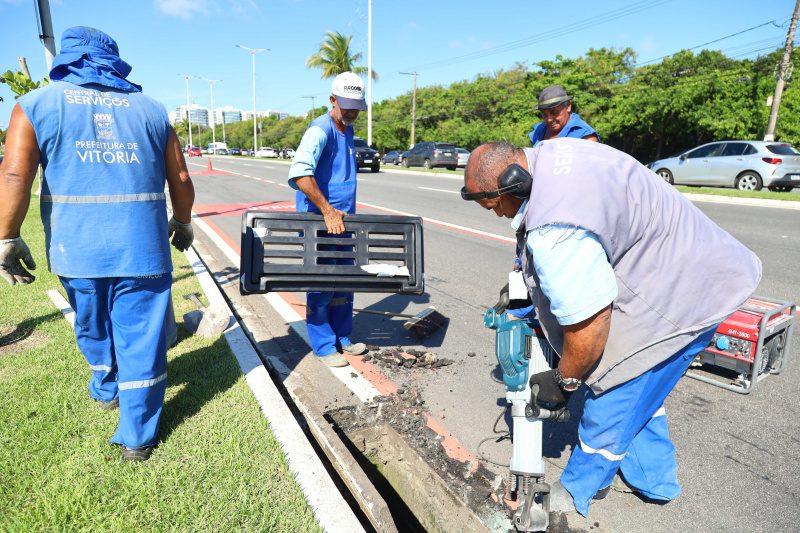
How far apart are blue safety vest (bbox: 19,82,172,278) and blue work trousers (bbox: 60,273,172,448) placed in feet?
0.35

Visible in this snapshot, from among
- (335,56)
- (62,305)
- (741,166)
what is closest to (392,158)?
(335,56)

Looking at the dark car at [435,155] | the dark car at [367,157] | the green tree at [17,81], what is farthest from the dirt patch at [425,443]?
the dark car at [435,155]

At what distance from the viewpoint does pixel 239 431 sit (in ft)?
9.11

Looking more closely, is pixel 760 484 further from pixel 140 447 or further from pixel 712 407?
pixel 140 447

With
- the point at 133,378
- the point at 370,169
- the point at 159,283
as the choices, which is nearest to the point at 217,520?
the point at 133,378

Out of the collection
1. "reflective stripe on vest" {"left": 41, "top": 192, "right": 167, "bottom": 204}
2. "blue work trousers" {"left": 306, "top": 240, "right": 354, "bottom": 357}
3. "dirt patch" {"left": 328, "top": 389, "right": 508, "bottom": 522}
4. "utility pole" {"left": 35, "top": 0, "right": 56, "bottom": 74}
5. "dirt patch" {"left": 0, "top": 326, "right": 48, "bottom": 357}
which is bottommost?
"dirt patch" {"left": 328, "top": 389, "right": 508, "bottom": 522}

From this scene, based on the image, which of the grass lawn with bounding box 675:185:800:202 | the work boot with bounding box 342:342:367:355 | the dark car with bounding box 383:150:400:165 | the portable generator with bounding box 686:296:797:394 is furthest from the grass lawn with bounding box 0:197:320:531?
the dark car with bounding box 383:150:400:165

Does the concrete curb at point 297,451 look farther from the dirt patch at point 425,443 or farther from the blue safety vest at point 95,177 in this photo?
the blue safety vest at point 95,177

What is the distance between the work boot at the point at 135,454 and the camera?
8.38ft

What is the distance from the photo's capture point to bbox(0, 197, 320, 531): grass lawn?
2.17m

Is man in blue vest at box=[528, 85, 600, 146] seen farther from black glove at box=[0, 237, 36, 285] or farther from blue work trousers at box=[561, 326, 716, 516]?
black glove at box=[0, 237, 36, 285]

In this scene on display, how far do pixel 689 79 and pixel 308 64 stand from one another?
2607cm

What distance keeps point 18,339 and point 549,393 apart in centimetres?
402

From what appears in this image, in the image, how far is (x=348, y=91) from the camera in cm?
360
